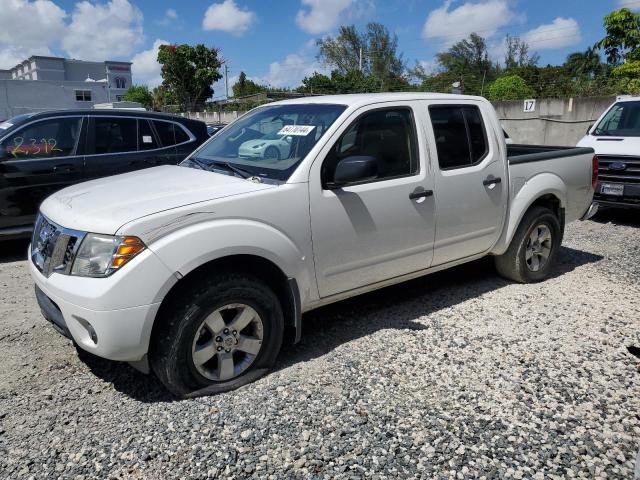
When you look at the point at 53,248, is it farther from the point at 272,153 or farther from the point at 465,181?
the point at 465,181

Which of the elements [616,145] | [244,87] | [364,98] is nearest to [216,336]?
[364,98]

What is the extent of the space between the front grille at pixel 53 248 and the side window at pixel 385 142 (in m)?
1.74

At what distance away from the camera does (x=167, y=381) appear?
9.92 feet

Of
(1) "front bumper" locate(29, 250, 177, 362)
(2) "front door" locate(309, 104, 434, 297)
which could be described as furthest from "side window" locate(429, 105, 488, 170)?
(1) "front bumper" locate(29, 250, 177, 362)

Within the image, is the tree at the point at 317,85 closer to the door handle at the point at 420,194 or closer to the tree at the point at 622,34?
the tree at the point at 622,34

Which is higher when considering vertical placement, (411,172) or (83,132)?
(83,132)

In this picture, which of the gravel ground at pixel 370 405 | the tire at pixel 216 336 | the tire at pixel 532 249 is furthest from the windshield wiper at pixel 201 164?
the tire at pixel 532 249

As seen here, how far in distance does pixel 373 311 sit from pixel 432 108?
1.81 m

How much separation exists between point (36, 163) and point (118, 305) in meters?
4.42

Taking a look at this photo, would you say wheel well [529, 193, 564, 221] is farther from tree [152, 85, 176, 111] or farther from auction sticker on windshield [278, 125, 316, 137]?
tree [152, 85, 176, 111]

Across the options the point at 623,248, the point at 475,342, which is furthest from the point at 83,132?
the point at 623,248

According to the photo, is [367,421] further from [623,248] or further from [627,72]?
[627,72]

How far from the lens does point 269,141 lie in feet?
12.6

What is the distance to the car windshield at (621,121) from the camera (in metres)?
8.50
